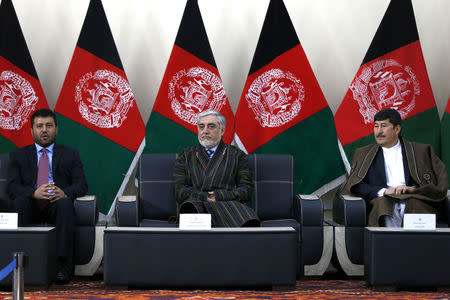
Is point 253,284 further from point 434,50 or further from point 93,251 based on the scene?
point 434,50

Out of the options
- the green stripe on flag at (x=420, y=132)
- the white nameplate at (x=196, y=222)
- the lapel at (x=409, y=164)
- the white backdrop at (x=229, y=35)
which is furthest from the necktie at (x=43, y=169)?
the lapel at (x=409, y=164)

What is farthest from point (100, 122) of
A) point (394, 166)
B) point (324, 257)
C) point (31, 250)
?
point (394, 166)

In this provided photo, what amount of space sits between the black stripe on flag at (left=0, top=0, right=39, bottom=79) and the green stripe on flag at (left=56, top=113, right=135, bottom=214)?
529 mm

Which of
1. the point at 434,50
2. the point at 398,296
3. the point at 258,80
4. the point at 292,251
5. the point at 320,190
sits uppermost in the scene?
the point at 434,50

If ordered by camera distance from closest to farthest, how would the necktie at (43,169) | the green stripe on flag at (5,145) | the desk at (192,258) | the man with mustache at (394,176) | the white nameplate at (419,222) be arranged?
the desk at (192,258), the white nameplate at (419,222), the man with mustache at (394,176), the necktie at (43,169), the green stripe on flag at (5,145)

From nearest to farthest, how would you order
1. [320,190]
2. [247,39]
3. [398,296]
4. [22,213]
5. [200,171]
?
[398,296]
[22,213]
[200,171]
[320,190]
[247,39]

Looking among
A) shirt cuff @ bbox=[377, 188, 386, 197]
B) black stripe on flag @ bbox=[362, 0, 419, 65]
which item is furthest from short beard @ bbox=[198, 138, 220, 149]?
black stripe on flag @ bbox=[362, 0, 419, 65]

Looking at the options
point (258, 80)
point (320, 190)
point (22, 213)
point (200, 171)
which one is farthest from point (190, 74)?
point (22, 213)

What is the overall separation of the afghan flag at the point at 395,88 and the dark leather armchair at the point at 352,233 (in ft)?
2.49

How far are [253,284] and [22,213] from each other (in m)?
1.50

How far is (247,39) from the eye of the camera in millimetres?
4660

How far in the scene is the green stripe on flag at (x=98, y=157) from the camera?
13.5 ft

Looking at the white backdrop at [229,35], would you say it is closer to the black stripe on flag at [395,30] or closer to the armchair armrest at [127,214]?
the black stripe on flag at [395,30]

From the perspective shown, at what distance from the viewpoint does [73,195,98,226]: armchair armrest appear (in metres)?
3.45
